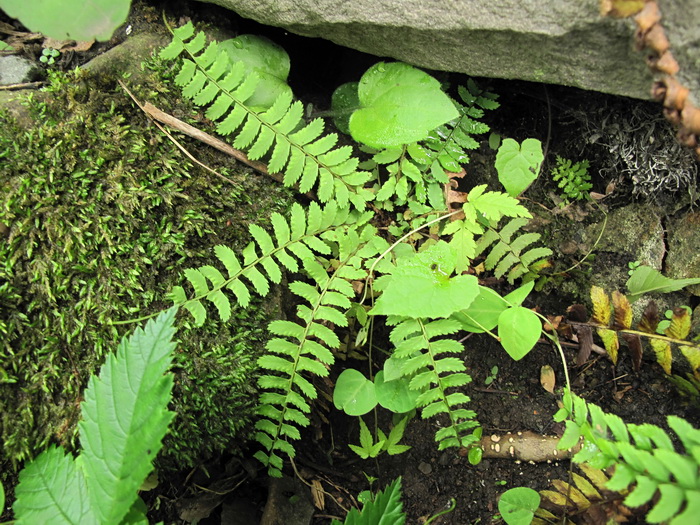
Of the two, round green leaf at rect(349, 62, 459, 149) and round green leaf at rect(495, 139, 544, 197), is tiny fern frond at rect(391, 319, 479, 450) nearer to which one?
round green leaf at rect(495, 139, 544, 197)

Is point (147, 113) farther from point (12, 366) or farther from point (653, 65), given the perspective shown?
point (653, 65)

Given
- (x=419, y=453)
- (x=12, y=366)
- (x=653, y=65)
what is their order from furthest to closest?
(x=419, y=453), (x=12, y=366), (x=653, y=65)

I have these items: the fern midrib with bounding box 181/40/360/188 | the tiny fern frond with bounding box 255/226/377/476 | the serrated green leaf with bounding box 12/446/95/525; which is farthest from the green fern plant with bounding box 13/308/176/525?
the fern midrib with bounding box 181/40/360/188

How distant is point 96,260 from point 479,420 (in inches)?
75.0

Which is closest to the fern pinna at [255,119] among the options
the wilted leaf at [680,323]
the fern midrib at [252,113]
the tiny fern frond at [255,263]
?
the fern midrib at [252,113]

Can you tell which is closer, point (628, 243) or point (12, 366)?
point (12, 366)

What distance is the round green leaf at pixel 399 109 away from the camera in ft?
7.28

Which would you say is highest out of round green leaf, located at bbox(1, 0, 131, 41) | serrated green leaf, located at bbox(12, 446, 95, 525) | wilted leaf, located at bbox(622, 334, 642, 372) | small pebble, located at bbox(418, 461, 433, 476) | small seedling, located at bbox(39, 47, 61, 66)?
round green leaf, located at bbox(1, 0, 131, 41)

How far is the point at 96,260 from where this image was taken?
1955 mm

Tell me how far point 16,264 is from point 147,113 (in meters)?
0.80

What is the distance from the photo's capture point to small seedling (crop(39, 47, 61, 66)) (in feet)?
7.31

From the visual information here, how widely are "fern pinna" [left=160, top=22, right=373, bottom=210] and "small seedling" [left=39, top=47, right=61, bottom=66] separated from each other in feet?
1.67

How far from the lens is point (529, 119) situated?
2666 millimetres

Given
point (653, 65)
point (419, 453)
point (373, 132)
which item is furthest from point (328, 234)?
point (653, 65)
